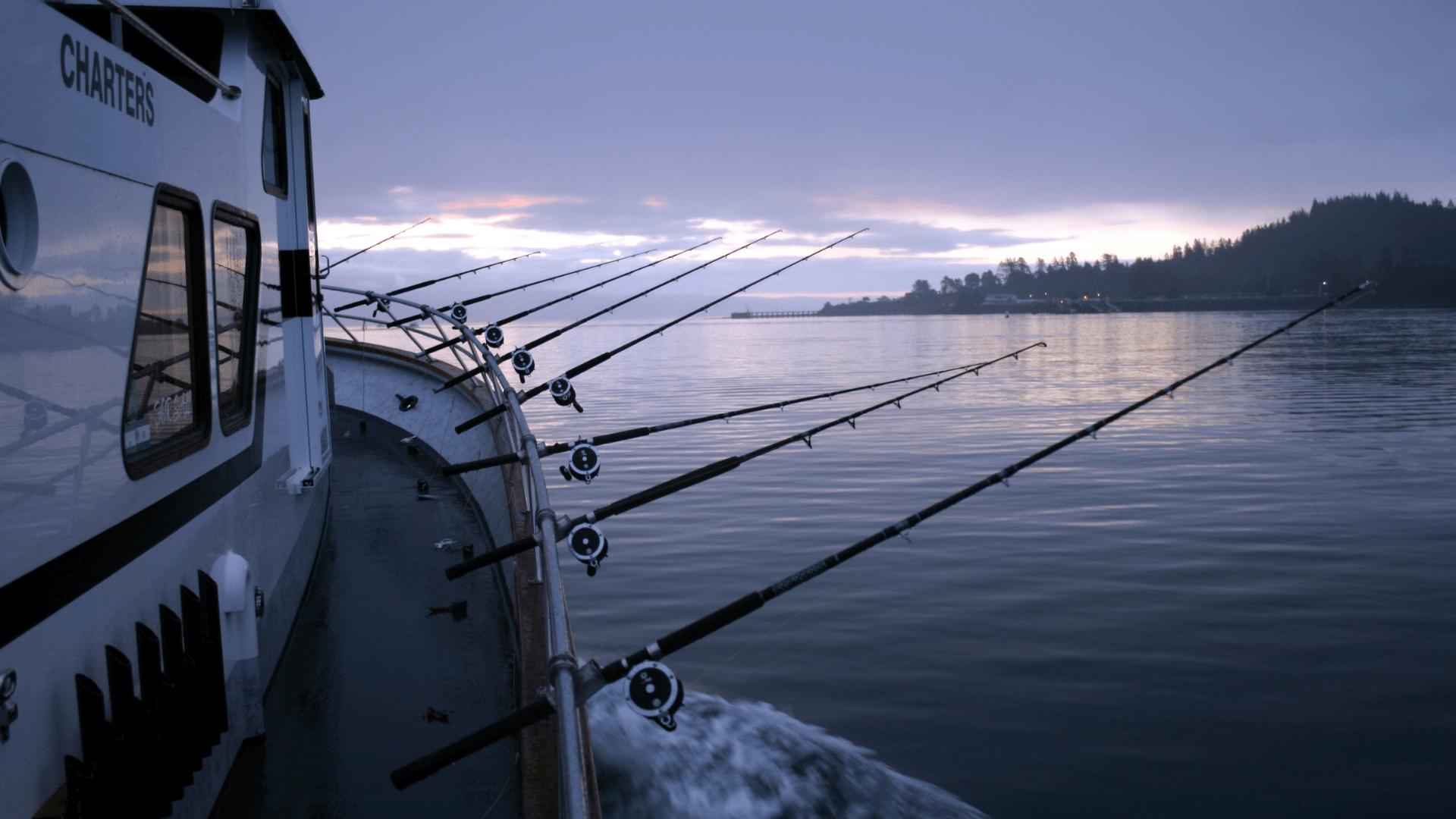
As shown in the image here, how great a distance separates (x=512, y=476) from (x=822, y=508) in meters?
6.58

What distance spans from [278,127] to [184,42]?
2.60ft

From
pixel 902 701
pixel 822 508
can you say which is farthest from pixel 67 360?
pixel 822 508

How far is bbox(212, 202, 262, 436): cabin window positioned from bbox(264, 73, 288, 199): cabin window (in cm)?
90

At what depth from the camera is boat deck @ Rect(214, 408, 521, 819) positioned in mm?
4086

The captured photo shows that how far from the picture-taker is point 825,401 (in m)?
28.0

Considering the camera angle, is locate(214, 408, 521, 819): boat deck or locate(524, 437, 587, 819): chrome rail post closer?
locate(524, 437, 587, 819): chrome rail post

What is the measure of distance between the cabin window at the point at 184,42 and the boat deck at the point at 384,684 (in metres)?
3.29

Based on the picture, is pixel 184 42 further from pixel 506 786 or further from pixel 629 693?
pixel 629 693

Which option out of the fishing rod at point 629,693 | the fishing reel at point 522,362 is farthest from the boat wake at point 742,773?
the fishing rod at point 629,693

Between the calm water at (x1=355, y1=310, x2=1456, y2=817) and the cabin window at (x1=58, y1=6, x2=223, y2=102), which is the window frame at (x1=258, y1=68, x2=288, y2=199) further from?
the calm water at (x1=355, y1=310, x2=1456, y2=817)

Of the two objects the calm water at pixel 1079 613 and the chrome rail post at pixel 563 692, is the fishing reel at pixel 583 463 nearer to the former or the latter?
the chrome rail post at pixel 563 692

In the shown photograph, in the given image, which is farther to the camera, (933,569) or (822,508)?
(822,508)

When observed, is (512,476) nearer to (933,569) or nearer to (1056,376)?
(933,569)

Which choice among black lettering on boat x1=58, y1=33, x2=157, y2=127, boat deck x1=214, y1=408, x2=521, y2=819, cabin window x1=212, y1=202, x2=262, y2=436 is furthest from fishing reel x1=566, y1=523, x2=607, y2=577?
black lettering on boat x1=58, y1=33, x2=157, y2=127
